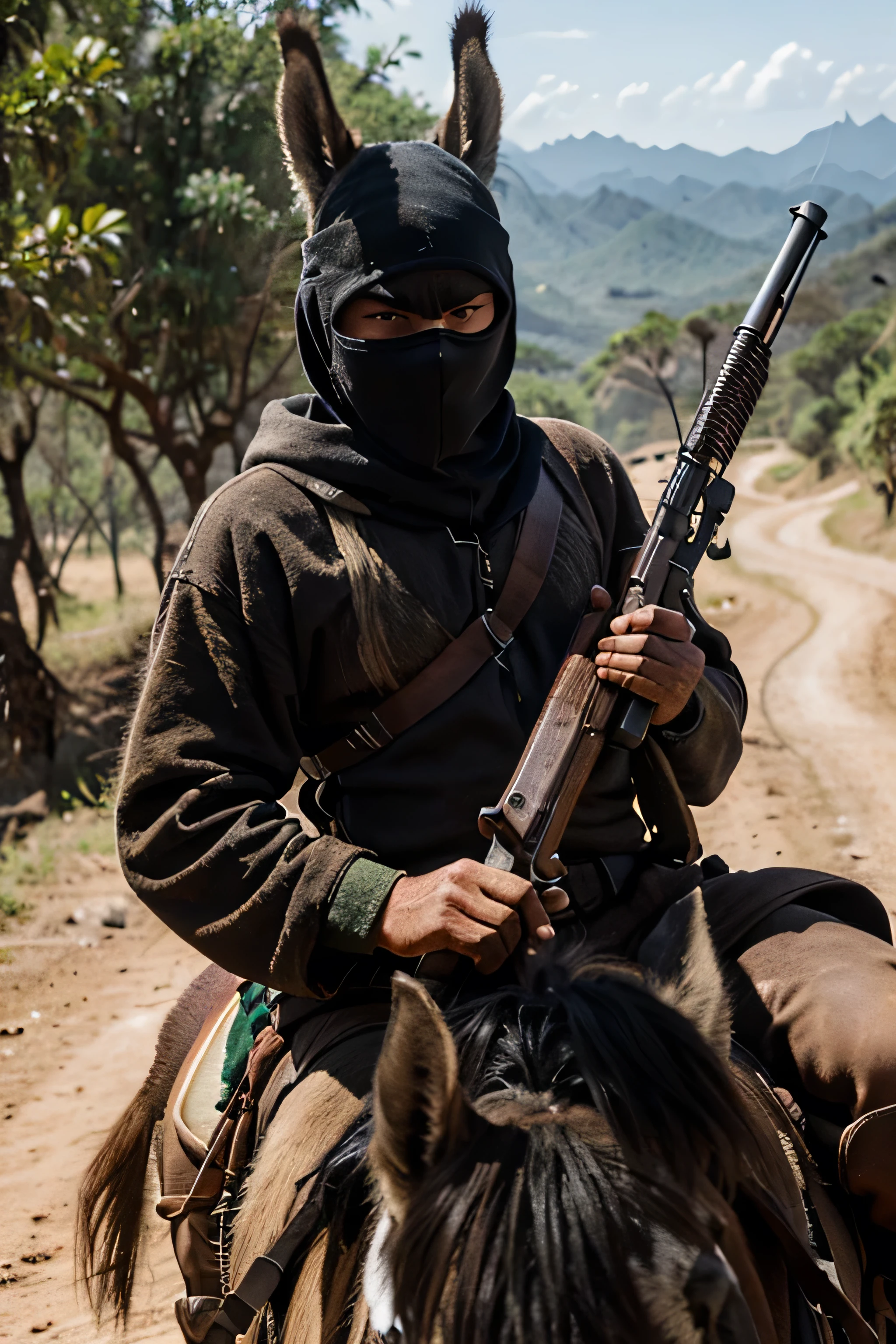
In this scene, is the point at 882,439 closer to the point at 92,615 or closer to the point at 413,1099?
the point at 92,615

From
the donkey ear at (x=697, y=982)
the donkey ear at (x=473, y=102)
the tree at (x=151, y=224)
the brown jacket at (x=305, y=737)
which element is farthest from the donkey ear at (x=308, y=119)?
the tree at (x=151, y=224)

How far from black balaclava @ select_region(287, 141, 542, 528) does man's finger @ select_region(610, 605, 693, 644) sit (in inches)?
14.7

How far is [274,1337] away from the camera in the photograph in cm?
193

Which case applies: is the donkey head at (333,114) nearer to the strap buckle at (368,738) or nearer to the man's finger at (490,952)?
the strap buckle at (368,738)

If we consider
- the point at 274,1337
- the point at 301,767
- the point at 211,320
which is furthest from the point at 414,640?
the point at 211,320

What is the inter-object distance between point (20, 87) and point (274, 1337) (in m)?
9.28

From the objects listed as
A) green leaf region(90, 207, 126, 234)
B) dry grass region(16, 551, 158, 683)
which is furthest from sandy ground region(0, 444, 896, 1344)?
green leaf region(90, 207, 126, 234)

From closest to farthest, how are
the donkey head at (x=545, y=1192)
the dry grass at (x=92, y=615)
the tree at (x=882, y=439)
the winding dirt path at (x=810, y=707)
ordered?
the donkey head at (x=545, y=1192), the winding dirt path at (x=810, y=707), the dry grass at (x=92, y=615), the tree at (x=882, y=439)

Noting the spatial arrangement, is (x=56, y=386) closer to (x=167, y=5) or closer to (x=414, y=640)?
(x=167, y=5)

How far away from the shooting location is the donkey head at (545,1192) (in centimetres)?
126

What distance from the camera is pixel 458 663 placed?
227cm

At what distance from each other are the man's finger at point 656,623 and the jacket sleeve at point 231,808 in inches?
26.4

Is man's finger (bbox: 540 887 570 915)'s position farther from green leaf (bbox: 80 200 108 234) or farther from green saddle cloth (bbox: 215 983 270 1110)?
green leaf (bbox: 80 200 108 234)

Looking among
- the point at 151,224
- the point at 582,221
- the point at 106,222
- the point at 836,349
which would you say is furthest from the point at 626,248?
the point at 106,222
